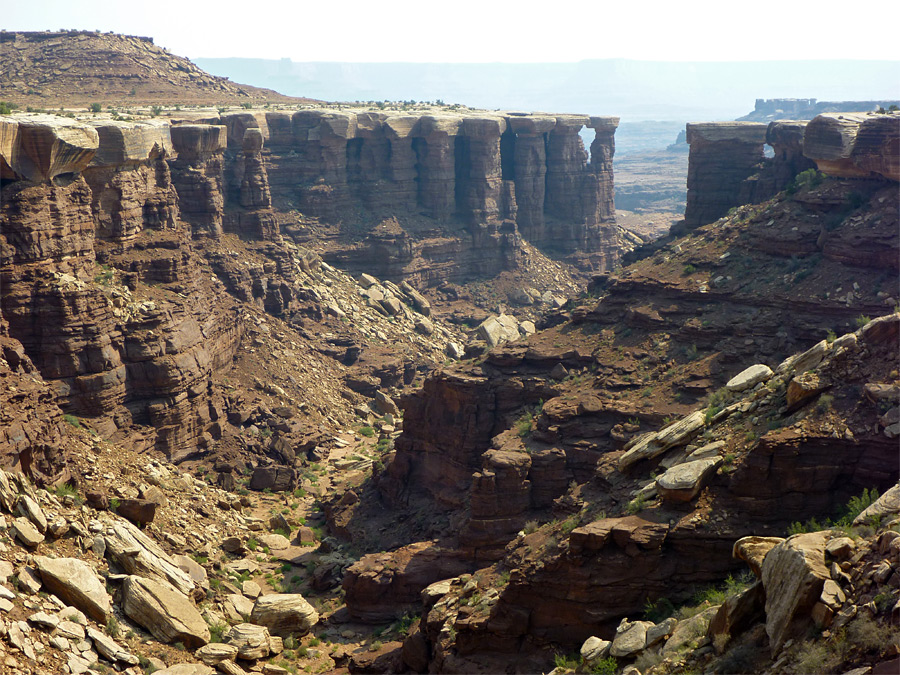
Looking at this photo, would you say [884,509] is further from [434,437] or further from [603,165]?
[603,165]

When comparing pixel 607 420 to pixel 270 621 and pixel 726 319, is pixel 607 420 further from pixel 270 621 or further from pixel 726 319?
pixel 270 621

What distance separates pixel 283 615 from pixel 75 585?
24.8 feet

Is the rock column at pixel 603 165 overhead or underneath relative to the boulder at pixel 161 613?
overhead

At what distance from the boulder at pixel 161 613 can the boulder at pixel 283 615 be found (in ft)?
10.7

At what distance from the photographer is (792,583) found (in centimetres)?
1578

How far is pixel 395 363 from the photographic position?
57.3 metres

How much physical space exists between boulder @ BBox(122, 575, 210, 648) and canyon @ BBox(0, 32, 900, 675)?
0.23ft

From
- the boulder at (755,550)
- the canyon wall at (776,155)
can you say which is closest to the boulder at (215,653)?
the boulder at (755,550)

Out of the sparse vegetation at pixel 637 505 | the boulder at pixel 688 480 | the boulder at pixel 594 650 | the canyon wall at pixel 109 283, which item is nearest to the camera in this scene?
the boulder at pixel 594 650

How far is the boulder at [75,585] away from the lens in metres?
23.7

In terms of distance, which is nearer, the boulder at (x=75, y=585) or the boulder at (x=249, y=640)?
the boulder at (x=75, y=585)

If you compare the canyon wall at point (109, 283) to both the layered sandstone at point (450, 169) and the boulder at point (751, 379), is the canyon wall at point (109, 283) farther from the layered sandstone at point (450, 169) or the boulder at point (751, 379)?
the boulder at point (751, 379)

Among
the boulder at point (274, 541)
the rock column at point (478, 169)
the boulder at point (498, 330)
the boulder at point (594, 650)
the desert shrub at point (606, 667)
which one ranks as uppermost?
the rock column at point (478, 169)

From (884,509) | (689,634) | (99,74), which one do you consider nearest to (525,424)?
(689,634)
